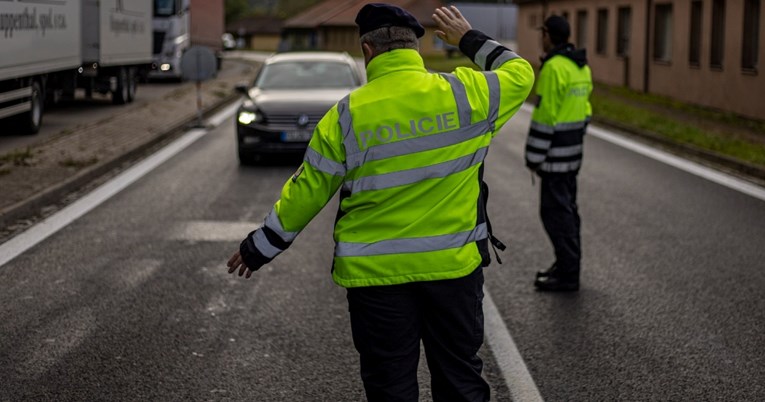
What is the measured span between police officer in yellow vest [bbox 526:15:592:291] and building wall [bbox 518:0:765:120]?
15915 millimetres

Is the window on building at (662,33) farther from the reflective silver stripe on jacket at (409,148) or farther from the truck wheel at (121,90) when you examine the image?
the reflective silver stripe on jacket at (409,148)

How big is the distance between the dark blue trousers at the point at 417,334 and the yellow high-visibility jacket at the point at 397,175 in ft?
0.19

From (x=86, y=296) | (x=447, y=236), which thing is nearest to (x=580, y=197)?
(x=86, y=296)

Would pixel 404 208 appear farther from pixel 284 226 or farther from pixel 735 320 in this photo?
pixel 735 320

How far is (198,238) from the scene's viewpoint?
31.9 feet

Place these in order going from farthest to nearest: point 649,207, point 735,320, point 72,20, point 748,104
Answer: point 748,104 → point 72,20 → point 649,207 → point 735,320

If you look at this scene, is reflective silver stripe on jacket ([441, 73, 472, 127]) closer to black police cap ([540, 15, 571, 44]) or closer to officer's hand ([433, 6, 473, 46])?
officer's hand ([433, 6, 473, 46])

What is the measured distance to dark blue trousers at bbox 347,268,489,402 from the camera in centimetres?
387

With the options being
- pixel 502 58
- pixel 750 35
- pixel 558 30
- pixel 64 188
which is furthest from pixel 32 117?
pixel 502 58

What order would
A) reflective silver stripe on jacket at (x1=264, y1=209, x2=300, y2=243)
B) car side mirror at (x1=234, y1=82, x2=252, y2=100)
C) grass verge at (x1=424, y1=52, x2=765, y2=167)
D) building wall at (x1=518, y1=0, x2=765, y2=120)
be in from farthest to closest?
building wall at (x1=518, y1=0, x2=765, y2=120)
grass verge at (x1=424, y1=52, x2=765, y2=167)
car side mirror at (x1=234, y1=82, x2=252, y2=100)
reflective silver stripe on jacket at (x1=264, y1=209, x2=300, y2=243)

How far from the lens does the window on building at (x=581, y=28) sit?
4262 centimetres

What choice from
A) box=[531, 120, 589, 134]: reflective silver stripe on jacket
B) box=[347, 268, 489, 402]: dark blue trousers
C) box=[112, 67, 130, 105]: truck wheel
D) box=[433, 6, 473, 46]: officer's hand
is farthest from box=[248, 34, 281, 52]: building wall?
box=[347, 268, 489, 402]: dark blue trousers

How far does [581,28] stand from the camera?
4322cm

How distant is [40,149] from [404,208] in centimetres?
1302
